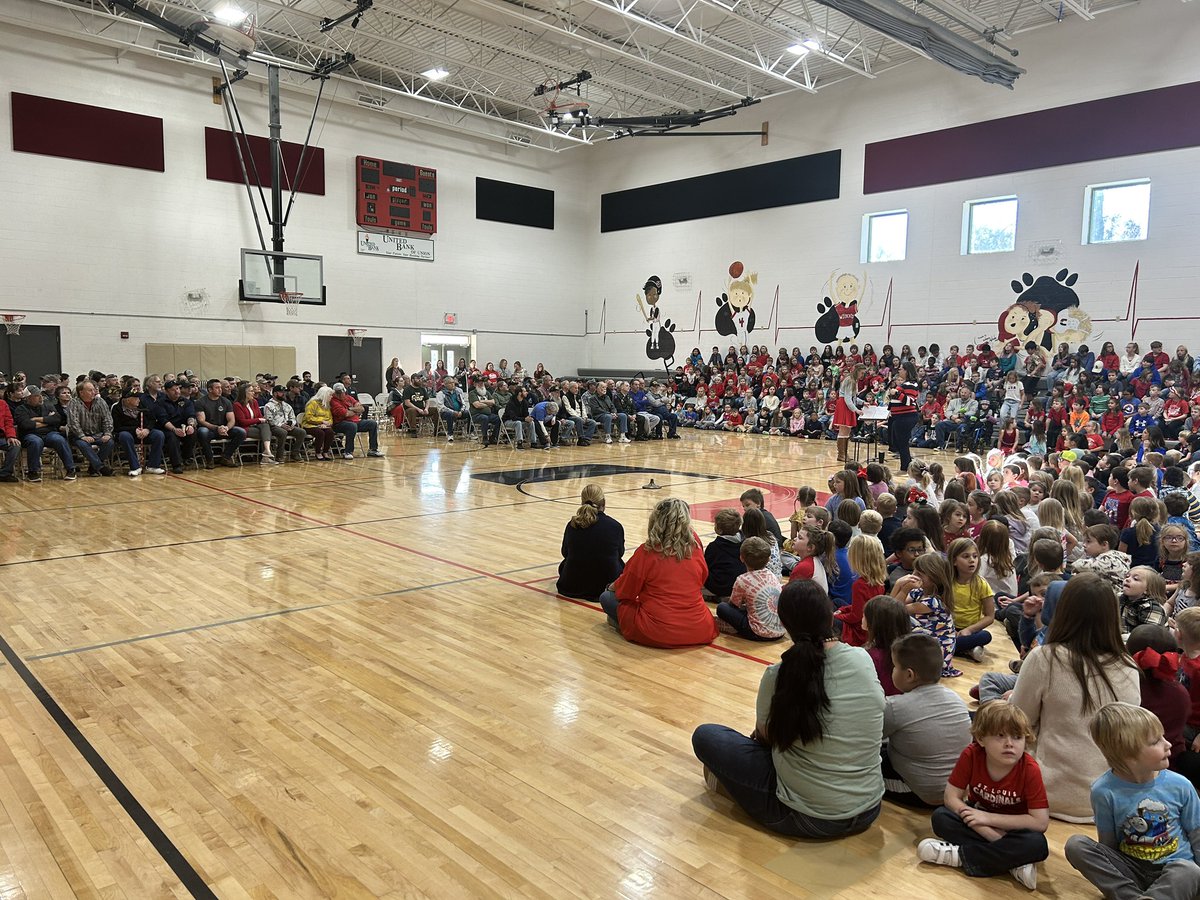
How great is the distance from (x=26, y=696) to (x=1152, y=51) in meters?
18.4

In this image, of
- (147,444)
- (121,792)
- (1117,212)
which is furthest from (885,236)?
(121,792)

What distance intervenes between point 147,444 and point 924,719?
1082 centimetres

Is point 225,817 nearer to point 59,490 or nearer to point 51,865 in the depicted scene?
point 51,865

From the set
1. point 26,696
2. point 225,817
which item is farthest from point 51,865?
point 26,696

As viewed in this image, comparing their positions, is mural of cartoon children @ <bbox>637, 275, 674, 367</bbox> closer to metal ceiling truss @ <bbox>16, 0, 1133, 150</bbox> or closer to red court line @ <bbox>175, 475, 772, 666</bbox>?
metal ceiling truss @ <bbox>16, 0, 1133, 150</bbox>

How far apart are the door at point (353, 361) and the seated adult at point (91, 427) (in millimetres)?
9120

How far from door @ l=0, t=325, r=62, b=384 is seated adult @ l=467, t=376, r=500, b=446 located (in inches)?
312

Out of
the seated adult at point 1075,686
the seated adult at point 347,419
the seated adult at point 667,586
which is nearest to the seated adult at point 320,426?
the seated adult at point 347,419

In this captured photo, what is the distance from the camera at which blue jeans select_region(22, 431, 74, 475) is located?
32.4 ft

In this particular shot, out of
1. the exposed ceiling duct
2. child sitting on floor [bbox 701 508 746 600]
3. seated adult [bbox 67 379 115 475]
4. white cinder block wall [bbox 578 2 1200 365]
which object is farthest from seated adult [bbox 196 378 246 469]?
white cinder block wall [bbox 578 2 1200 365]

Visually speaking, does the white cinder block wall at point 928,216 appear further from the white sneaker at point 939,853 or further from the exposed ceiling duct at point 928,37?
the white sneaker at point 939,853

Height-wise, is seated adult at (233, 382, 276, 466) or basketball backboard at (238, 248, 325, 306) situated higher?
basketball backboard at (238, 248, 325, 306)

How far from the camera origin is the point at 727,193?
71.3ft

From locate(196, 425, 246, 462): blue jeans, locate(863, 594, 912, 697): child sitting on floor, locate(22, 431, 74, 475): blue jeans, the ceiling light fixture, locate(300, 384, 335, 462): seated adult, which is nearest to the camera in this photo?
locate(863, 594, 912, 697): child sitting on floor
